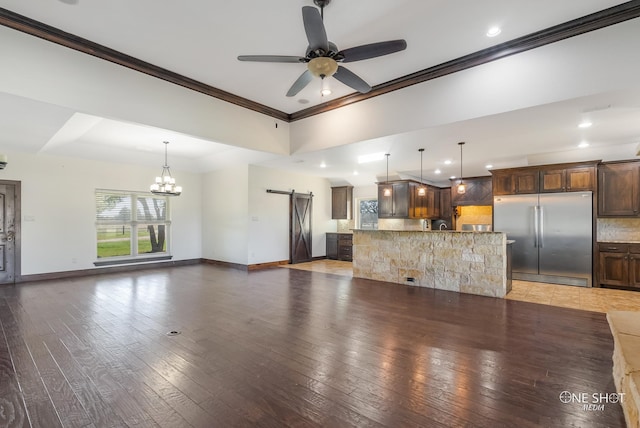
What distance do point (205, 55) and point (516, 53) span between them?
410cm

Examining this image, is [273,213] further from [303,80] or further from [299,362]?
[299,362]

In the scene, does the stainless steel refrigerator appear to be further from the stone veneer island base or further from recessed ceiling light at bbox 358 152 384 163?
recessed ceiling light at bbox 358 152 384 163

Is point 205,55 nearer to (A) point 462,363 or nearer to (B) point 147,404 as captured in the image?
(B) point 147,404

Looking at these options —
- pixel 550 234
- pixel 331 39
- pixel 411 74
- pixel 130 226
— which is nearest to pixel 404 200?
pixel 550 234

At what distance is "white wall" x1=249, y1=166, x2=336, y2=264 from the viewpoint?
25.6ft

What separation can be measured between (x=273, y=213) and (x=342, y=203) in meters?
2.67

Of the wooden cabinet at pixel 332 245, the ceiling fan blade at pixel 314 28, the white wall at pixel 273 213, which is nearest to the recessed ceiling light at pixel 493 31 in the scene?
the ceiling fan blade at pixel 314 28

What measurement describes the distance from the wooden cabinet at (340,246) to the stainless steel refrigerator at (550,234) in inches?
167

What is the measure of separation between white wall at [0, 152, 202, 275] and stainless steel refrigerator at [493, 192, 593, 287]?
920cm

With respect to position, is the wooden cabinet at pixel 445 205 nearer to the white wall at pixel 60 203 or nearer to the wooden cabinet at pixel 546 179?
the wooden cabinet at pixel 546 179

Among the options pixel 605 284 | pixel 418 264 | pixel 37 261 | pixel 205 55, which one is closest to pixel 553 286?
pixel 605 284

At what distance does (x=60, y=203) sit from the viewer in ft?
21.7

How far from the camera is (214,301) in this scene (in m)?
4.68

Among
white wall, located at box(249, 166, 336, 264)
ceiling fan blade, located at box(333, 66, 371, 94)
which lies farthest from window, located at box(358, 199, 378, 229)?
ceiling fan blade, located at box(333, 66, 371, 94)
